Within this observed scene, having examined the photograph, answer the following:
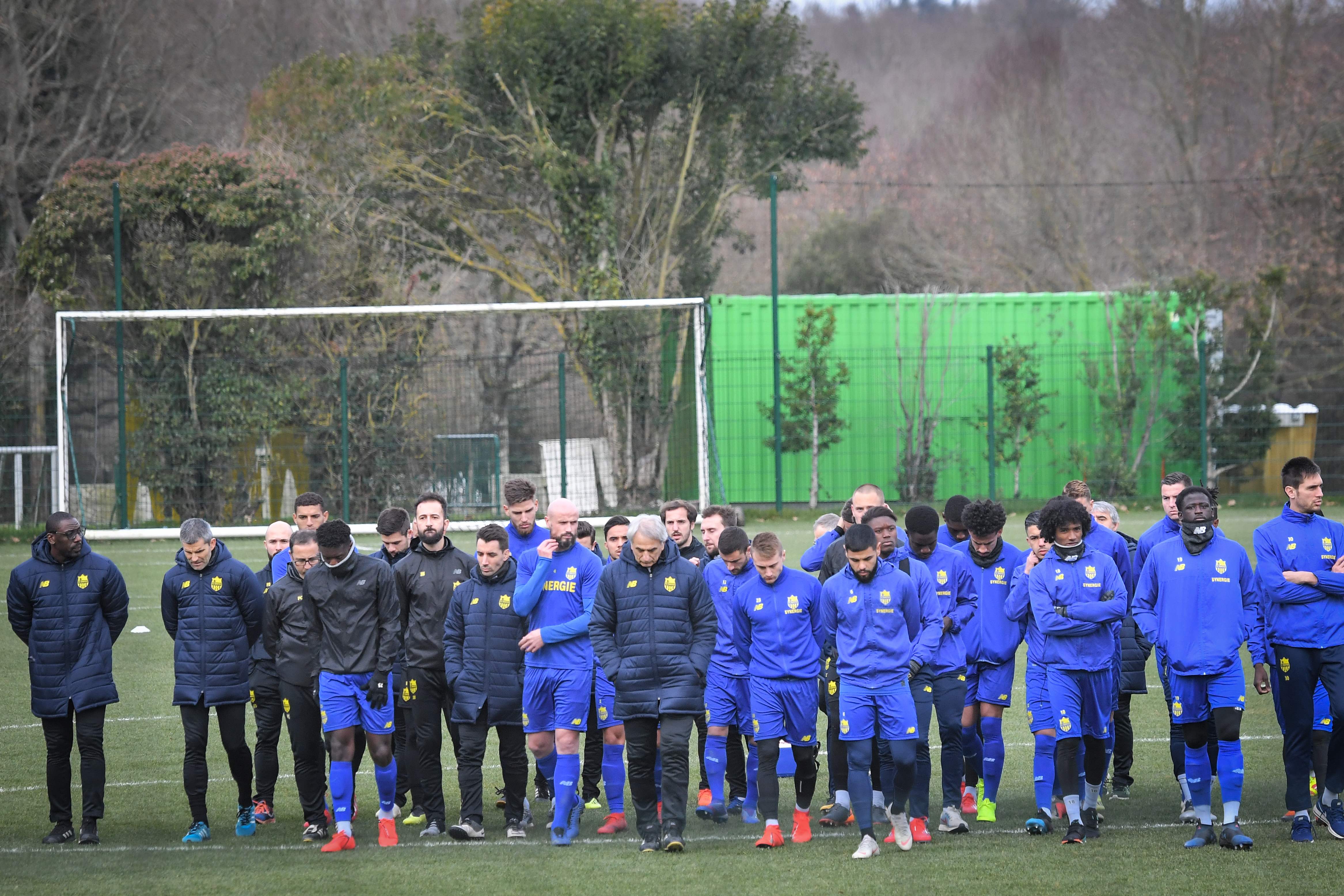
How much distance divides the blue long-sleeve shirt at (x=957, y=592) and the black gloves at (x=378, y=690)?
2.98 meters

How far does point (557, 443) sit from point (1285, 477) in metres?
15.6

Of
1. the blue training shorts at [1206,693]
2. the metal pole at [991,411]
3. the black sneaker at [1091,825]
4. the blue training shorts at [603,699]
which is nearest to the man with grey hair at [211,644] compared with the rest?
the blue training shorts at [603,699]

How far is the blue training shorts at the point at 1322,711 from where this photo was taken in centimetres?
725

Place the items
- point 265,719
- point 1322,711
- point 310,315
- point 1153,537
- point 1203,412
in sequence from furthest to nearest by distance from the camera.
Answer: point 1203,412
point 310,315
point 1153,537
point 265,719
point 1322,711

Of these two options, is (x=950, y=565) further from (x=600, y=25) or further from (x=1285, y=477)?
(x=600, y=25)

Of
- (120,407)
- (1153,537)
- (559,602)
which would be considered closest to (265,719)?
(559,602)

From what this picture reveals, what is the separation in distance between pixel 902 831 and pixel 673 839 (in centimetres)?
120

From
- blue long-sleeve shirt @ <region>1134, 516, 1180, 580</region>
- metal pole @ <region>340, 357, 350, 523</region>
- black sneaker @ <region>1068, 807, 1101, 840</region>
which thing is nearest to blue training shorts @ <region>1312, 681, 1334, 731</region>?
blue long-sleeve shirt @ <region>1134, 516, 1180, 580</region>

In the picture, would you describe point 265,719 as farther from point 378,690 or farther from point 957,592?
point 957,592

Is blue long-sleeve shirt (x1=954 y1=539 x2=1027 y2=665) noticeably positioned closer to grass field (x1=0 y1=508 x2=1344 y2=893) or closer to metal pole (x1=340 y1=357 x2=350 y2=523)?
grass field (x1=0 y1=508 x2=1344 y2=893)

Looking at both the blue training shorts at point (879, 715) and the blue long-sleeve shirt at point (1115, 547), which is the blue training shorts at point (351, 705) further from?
the blue long-sleeve shirt at point (1115, 547)

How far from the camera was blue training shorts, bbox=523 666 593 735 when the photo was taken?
745cm

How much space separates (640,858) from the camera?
697 centimetres

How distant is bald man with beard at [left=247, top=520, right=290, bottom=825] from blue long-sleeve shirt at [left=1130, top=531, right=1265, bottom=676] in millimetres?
4926
